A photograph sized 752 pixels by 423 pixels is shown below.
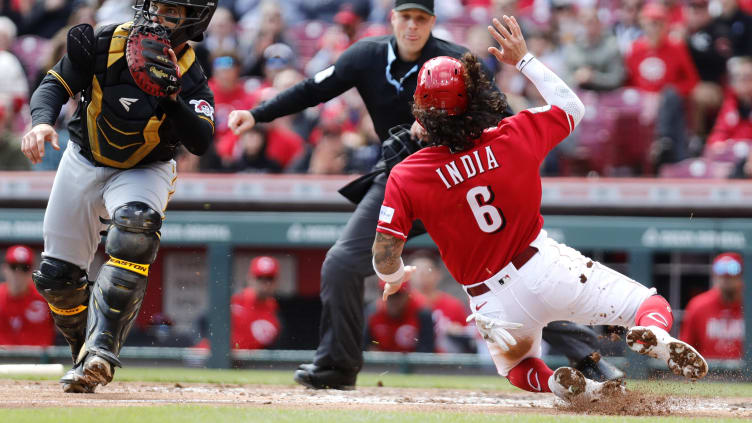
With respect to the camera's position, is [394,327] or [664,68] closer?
[394,327]

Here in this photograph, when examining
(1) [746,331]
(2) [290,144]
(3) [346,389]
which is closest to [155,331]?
(2) [290,144]

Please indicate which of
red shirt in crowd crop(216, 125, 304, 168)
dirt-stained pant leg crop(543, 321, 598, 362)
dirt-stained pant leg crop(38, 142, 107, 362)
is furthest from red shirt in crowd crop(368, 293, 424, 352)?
dirt-stained pant leg crop(38, 142, 107, 362)

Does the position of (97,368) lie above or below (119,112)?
below

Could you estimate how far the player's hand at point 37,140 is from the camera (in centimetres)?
455

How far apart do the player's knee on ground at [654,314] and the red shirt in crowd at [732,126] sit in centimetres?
532

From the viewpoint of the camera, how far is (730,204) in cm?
832

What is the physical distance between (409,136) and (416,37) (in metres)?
0.52

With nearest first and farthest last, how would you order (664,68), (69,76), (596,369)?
(69,76)
(596,369)
(664,68)

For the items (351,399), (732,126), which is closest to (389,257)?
(351,399)

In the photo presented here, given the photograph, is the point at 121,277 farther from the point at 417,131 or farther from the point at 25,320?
the point at 25,320

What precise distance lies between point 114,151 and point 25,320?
12.6ft

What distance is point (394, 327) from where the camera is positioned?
328 inches

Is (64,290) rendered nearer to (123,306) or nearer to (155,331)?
(123,306)

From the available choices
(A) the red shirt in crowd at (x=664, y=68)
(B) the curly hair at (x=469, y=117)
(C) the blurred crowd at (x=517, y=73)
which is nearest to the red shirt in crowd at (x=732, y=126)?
(C) the blurred crowd at (x=517, y=73)
